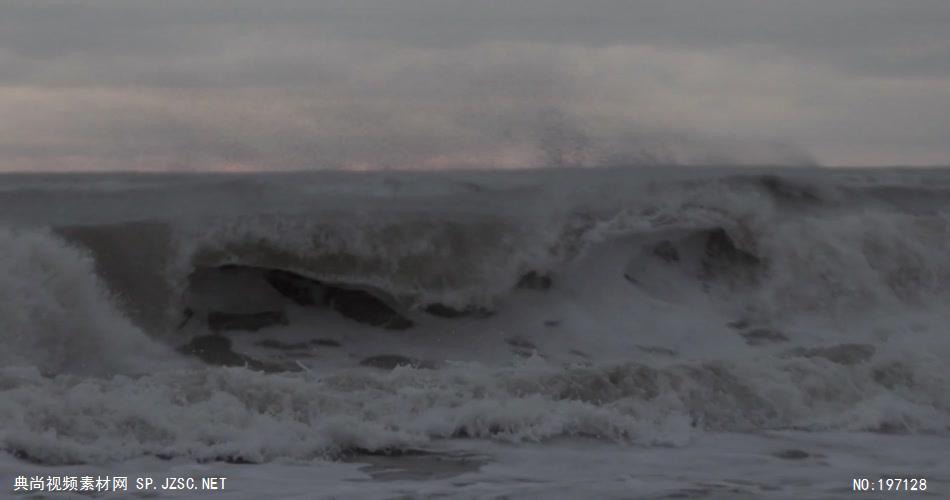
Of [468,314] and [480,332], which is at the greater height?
[468,314]

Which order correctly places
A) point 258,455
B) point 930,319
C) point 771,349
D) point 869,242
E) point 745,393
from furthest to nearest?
point 869,242 → point 930,319 → point 771,349 → point 745,393 → point 258,455

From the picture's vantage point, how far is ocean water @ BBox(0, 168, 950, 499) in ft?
24.5

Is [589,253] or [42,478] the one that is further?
[589,253]

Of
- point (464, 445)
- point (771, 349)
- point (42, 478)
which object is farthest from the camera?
point (771, 349)

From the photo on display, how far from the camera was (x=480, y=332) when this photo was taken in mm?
10805

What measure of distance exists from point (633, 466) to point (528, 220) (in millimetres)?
4622

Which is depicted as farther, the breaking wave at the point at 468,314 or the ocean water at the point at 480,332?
the breaking wave at the point at 468,314

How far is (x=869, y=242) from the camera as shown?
1271 centimetres

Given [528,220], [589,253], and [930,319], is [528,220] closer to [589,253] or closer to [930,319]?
[589,253]

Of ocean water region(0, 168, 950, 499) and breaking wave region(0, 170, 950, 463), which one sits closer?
ocean water region(0, 168, 950, 499)

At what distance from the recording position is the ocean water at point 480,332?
24.5 feet

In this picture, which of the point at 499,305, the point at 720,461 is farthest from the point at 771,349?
the point at 720,461

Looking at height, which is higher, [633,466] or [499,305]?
[499,305]

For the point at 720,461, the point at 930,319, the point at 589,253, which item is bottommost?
the point at 720,461
